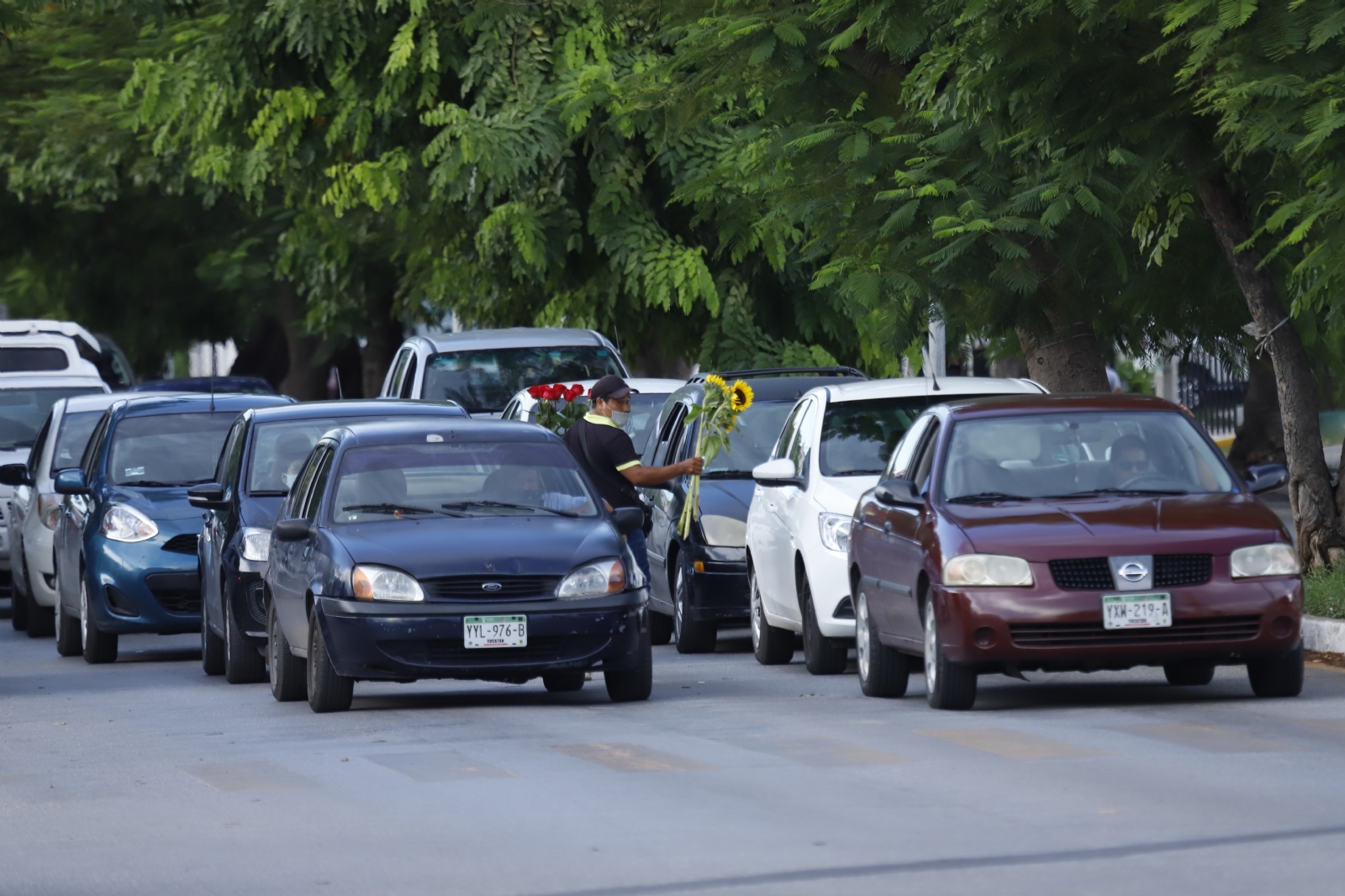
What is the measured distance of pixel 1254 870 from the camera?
26.4 ft

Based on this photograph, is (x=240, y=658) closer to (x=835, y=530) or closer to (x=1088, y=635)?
(x=835, y=530)

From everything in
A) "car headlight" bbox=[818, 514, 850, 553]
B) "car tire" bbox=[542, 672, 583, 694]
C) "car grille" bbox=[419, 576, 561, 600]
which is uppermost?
"car headlight" bbox=[818, 514, 850, 553]

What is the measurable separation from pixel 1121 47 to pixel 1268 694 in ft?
13.8

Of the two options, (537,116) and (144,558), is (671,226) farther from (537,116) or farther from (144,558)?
(144,558)

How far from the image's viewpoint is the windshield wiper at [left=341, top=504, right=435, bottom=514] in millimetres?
13898

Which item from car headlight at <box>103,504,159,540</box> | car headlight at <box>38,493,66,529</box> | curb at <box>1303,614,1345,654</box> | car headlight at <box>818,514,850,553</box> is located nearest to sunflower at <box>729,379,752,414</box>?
car headlight at <box>818,514,850,553</box>

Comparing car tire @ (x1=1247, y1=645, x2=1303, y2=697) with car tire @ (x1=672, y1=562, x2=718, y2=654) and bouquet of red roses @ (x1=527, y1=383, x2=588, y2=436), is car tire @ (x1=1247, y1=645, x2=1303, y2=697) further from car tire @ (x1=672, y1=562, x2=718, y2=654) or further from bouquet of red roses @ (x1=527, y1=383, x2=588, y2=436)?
bouquet of red roses @ (x1=527, y1=383, x2=588, y2=436)

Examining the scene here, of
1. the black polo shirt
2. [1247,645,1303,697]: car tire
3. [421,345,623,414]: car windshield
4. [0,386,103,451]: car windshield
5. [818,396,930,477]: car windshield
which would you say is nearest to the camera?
[1247,645,1303,697]: car tire

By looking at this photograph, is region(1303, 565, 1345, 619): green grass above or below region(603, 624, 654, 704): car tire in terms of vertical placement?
above

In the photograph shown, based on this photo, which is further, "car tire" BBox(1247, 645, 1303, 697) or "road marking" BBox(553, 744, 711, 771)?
"car tire" BBox(1247, 645, 1303, 697)

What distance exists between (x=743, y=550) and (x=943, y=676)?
15.3ft

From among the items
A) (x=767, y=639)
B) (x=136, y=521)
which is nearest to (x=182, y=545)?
(x=136, y=521)

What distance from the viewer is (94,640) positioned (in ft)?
58.6

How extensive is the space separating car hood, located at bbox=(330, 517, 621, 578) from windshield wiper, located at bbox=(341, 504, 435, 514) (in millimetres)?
193
